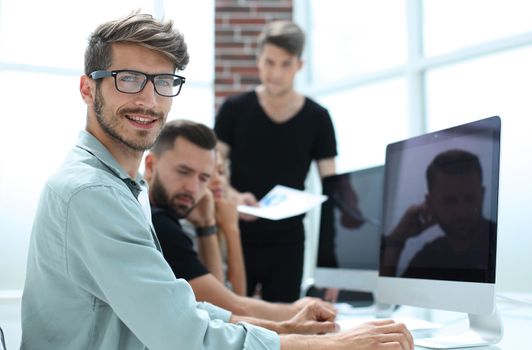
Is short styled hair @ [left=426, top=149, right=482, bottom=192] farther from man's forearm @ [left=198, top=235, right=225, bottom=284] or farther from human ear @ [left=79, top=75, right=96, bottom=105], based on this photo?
man's forearm @ [left=198, top=235, right=225, bottom=284]

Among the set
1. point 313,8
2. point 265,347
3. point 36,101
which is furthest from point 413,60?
point 265,347

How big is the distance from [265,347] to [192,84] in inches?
95.7

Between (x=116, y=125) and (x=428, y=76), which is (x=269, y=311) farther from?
(x=428, y=76)

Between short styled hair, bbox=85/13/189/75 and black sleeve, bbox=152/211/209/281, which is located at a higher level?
short styled hair, bbox=85/13/189/75

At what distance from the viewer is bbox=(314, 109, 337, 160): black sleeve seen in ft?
10.5

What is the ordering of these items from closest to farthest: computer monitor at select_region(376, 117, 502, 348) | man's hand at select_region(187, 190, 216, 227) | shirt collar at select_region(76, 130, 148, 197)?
shirt collar at select_region(76, 130, 148, 197) < computer monitor at select_region(376, 117, 502, 348) < man's hand at select_region(187, 190, 216, 227)

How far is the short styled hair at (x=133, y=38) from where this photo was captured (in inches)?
58.2

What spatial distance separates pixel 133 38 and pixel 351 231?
125 cm

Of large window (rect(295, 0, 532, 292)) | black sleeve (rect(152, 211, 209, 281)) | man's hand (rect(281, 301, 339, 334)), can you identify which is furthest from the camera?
large window (rect(295, 0, 532, 292))

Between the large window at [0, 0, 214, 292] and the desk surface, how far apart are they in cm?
140

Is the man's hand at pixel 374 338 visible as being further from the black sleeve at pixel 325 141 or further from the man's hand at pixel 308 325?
the black sleeve at pixel 325 141

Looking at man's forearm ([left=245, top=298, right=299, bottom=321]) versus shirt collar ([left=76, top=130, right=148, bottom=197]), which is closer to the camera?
shirt collar ([left=76, top=130, right=148, bottom=197])

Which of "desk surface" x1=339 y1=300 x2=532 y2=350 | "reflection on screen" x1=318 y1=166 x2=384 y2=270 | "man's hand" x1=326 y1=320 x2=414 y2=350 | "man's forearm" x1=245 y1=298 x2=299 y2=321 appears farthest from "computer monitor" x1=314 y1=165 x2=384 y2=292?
"man's hand" x1=326 y1=320 x2=414 y2=350

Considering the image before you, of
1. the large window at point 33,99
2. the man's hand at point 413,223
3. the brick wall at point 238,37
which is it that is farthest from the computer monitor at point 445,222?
the brick wall at point 238,37
